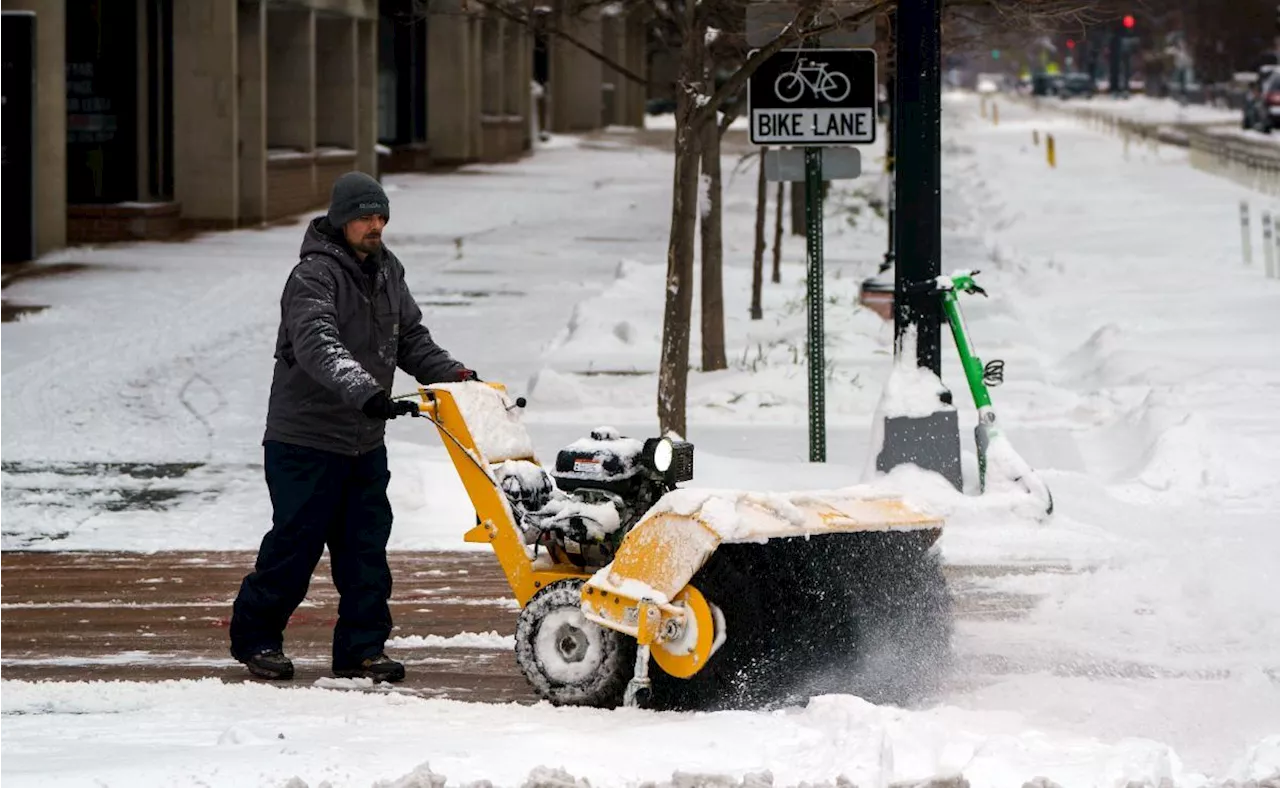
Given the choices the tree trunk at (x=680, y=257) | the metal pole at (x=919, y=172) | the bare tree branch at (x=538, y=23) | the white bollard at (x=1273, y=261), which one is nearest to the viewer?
the metal pole at (x=919, y=172)

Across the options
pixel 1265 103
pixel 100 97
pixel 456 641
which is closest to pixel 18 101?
pixel 100 97

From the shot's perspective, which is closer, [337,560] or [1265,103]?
[337,560]

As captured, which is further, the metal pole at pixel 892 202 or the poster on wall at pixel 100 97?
the poster on wall at pixel 100 97

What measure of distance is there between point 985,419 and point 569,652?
14.2 feet

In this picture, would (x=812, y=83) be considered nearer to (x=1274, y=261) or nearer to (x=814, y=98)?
(x=814, y=98)

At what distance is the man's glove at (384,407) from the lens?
6547 millimetres

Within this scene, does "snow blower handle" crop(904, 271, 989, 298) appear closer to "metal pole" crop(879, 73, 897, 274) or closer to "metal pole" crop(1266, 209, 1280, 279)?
"metal pole" crop(879, 73, 897, 274)

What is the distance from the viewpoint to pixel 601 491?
6.72 m

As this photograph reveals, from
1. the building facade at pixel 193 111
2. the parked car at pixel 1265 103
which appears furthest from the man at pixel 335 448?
the parked car at pixel 1265 103

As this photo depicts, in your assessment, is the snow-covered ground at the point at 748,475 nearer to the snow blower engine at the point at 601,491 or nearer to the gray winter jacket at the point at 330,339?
the snow blower engine at the point at 601,491

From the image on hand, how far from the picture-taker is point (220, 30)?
2877 centimetres

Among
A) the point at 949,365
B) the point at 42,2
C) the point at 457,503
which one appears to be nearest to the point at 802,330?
the point at 949,365

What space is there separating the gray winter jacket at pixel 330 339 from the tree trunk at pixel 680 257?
4990 mm

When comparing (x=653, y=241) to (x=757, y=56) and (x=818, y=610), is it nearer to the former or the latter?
(x=757, y=56)
